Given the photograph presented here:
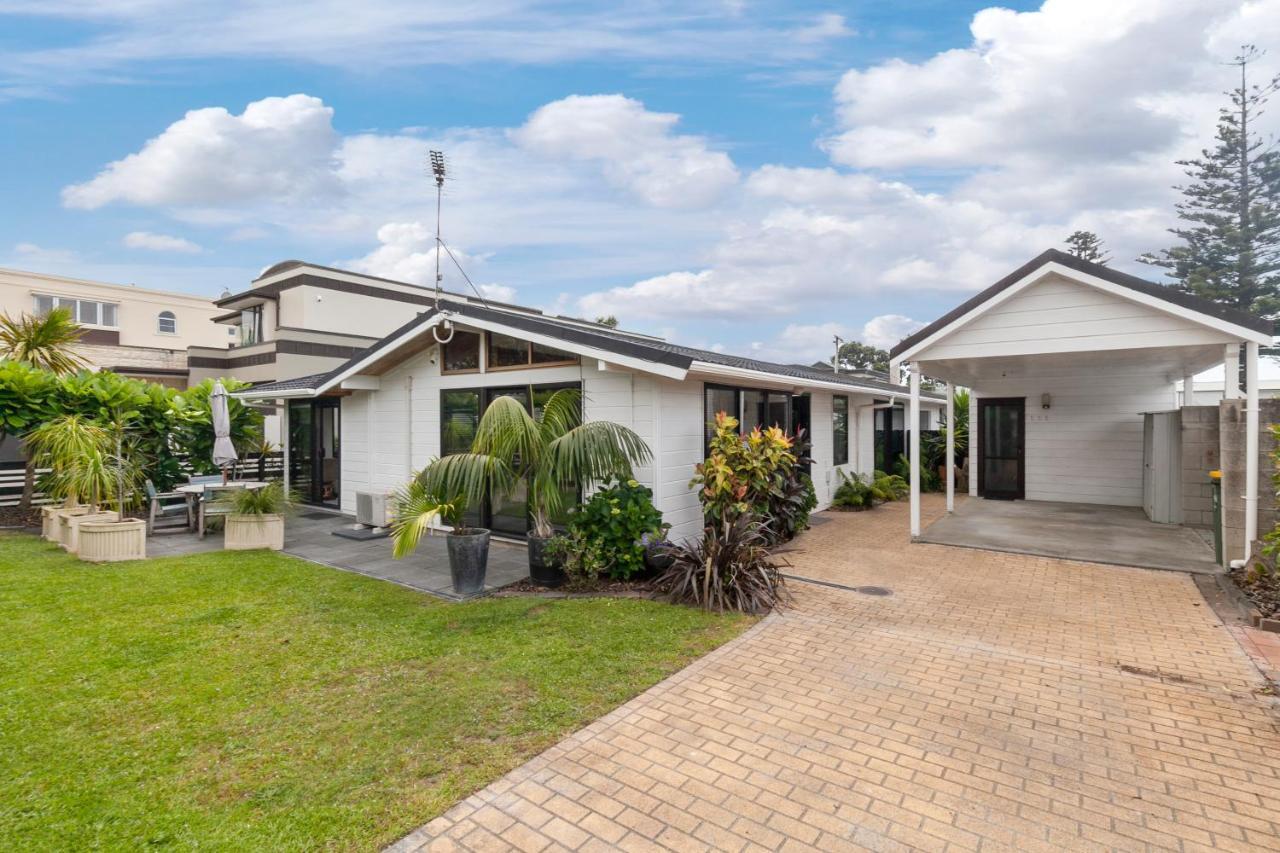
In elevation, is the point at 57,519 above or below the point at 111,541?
above

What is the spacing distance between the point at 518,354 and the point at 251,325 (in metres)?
22.2

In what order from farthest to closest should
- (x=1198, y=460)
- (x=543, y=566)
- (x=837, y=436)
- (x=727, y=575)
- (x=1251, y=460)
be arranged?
1. (x=837, y=436)
2. (x=1198, y=460)
3. (x=543, y=566)
4. (x=1251, y=460)
5. (x=727, y=575)

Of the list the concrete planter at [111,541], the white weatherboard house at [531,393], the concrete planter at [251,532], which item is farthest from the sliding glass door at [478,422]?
the concrete planter at [111,541]

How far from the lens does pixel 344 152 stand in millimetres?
11078

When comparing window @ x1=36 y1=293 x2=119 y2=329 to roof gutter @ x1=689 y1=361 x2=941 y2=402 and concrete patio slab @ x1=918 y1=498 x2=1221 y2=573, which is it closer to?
roof gutter @ x1=689 y1=361 x2=941 y2=402

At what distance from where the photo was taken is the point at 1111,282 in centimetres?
748

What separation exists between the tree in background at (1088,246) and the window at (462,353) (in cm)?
3051

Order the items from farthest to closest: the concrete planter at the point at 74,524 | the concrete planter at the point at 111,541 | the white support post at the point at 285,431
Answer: the white support post at the point at 285,431, the concrete planter at the point at 74,524, the concrete planter at the point at 111,541

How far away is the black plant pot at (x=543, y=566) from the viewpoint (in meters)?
6.65

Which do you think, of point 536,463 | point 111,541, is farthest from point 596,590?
point 111,541

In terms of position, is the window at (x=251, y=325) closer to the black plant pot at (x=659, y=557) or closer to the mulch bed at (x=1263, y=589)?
the black plant pot at (x=659, y=557)

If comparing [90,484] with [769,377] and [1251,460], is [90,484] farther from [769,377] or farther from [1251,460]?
[1251,460]

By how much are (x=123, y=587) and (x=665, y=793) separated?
21.9 ft

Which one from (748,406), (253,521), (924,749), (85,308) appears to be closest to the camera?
(924,749)
